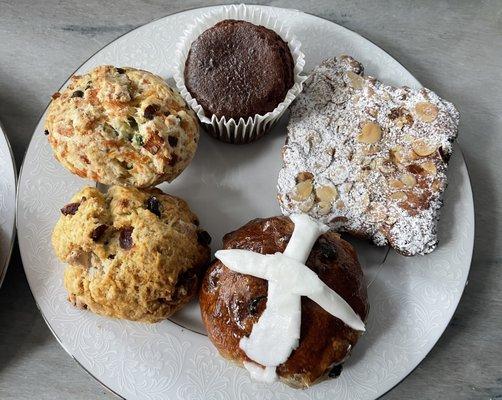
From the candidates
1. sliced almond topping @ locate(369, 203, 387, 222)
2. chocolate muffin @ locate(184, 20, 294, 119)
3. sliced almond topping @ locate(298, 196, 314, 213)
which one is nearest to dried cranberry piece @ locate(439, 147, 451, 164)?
sliced almond topping @ locate(369, 203, 387, 222)

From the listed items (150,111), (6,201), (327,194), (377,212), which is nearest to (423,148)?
(377,212)

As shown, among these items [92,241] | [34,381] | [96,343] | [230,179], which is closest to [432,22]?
[230,179]

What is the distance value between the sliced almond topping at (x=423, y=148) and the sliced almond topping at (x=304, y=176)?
44 cm

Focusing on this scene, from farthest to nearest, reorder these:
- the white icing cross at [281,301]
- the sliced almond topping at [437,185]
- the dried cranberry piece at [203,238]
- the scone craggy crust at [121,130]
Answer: the sliced almond topping at [437,185] < the dried cranberry piece at [203,238] < the scone craggy crust at [121,130] < the white icing cross at [281,301]

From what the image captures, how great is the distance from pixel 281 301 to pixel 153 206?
22.5 inches

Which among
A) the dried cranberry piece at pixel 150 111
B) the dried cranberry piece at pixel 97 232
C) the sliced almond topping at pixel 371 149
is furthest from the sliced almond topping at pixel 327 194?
the dried cranberry piece at pixel 97 232

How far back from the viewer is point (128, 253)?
1.85 meters

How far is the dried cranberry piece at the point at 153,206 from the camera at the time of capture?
1.93 metres

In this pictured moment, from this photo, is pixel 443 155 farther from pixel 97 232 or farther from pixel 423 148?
pixel 97 232

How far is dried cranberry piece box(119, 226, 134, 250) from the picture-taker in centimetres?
186

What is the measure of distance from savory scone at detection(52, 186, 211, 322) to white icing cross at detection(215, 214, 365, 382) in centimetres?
19

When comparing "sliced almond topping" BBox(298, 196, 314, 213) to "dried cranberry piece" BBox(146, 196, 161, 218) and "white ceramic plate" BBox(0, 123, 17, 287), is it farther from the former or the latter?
"white ceramic plate" BBox(0, 123, 17, 287)

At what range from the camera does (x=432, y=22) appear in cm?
273

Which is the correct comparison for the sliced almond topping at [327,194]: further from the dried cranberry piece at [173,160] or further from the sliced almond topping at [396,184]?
the dried cranberry piece at [173,160]
